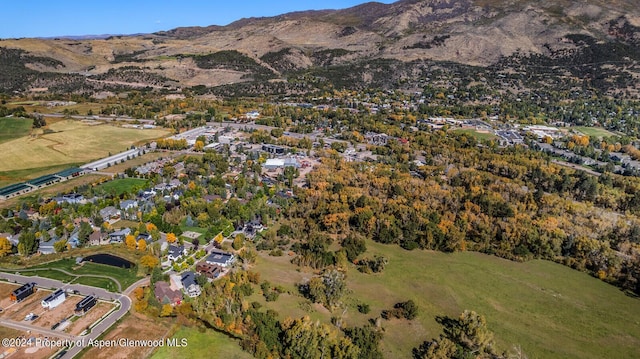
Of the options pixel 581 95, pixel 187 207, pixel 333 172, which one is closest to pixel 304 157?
pixel 333 172

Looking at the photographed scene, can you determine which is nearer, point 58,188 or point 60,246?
point 60,246

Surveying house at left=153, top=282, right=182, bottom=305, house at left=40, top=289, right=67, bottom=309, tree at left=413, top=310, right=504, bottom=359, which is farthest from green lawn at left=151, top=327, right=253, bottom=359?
tree at left=413, top=310, right=504, bottom=359

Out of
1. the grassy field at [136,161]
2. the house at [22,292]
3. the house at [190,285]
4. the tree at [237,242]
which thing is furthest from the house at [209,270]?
the grassy field at [136,161]

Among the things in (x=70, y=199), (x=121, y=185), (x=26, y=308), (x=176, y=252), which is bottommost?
(x=26, y=308)

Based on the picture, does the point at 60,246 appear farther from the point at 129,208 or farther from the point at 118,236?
the point at 129,208

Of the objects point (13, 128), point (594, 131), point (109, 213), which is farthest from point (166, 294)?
point (594, 131)

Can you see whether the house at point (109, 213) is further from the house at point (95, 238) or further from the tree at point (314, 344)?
the tree at point (314, 344)

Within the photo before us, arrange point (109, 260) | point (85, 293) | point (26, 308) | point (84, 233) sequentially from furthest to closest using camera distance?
point (84, 233) < point (109, 260) < point (85, 293) < point (26, 308)

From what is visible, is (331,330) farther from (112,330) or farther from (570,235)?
(570,235)
